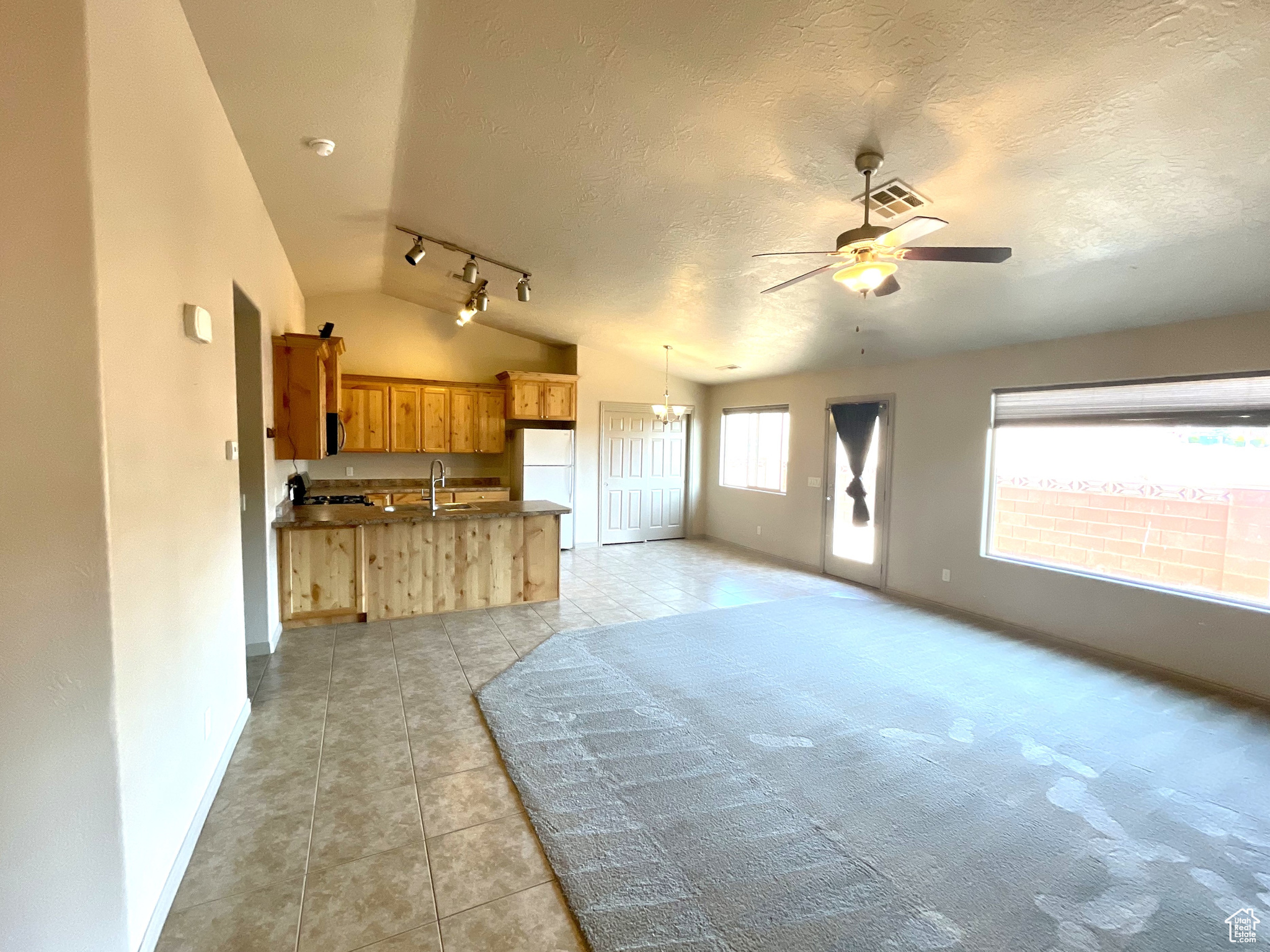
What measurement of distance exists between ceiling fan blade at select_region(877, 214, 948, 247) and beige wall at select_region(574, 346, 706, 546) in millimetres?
5406

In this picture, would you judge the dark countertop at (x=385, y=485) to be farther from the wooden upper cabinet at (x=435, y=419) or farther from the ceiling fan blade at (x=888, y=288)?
the ceiling fan blade at (x=888, y=288)

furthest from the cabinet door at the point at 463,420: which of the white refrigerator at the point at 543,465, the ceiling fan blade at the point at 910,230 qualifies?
the ceiling fan blade at the point at 910,230

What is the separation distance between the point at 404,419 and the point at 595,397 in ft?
8.14

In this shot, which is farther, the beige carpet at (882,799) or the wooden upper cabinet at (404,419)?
the wooden upper cabinet at (404,419)

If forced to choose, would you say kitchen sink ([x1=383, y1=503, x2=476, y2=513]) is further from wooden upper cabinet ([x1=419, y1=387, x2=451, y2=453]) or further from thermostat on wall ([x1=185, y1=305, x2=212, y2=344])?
thermostat on wall ([x1=185, y1=305, x2=212, y2=344])

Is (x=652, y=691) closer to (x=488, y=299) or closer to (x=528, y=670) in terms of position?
(x=528, y=670)

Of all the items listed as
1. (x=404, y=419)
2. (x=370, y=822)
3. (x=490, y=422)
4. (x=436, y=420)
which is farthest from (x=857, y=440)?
(x=370, y=822)

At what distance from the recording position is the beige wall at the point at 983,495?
3467mm

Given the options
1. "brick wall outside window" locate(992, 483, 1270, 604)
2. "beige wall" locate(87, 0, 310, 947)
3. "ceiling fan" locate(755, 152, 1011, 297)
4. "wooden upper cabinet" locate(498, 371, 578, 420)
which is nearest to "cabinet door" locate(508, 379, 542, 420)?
"wooden upper cabinet" locate(498, 371, 578, 420)

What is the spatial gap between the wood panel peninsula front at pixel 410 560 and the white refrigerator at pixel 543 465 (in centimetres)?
178

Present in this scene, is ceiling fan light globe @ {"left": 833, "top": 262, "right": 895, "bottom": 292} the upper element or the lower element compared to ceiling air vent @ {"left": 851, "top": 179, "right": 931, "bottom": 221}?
lower

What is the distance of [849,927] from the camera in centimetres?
170

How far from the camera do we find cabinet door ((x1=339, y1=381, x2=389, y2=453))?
6.40 metres

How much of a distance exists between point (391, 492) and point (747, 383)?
4927 millimetres
